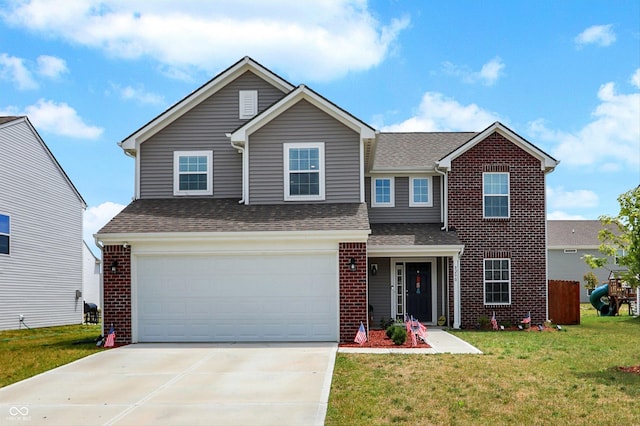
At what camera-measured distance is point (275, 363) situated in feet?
43.3

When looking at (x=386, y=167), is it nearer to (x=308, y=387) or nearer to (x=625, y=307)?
(x=308, y=387)

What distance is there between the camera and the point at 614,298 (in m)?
30.0

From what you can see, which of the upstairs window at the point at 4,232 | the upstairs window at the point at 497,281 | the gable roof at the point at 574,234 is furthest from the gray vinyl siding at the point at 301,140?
the gable roof at the point at 574,234

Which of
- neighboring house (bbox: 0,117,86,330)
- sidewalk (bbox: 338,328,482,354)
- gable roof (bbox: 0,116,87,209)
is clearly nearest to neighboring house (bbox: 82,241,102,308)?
gable roof (bbox: 0,116,87,209)

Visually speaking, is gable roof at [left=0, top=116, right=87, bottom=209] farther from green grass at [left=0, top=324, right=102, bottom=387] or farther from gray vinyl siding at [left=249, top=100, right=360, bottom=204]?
gray vinyl siding at [left=249, top=100, right=360, bottom=204]

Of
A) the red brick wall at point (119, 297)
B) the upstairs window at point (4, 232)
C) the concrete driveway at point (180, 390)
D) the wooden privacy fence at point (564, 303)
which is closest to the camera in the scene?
the concrete driveway at point (180, 390)

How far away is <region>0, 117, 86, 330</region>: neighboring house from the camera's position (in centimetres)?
2448

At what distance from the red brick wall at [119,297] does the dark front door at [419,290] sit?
9.47 meters

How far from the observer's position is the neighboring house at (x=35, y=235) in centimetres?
2448

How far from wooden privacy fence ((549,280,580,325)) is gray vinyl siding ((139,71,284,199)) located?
1201 centimetres

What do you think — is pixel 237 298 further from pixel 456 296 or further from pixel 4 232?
pixel 4 232

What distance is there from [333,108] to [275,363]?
26.2 feet

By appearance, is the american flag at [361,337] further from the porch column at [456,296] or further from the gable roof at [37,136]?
the gable roof at [37,136]

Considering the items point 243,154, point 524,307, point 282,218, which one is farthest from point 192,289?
point 524,307
